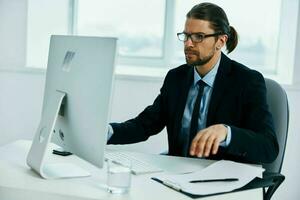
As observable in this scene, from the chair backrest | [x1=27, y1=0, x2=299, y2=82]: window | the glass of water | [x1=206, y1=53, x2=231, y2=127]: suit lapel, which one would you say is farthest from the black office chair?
[x1=27, y1=0, x2=299, y2=82]: window

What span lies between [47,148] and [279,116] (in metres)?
0.94

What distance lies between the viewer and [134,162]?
1523 millimetres

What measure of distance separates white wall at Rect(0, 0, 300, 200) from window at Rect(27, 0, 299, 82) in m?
0.09

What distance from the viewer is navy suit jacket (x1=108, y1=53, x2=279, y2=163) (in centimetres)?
156

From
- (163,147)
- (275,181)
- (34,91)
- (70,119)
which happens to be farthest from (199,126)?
(34,91)

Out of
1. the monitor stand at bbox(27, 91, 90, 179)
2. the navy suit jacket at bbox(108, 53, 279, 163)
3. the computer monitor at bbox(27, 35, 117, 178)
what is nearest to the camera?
the computer monitor at bbox(27, 35, 117, 178)

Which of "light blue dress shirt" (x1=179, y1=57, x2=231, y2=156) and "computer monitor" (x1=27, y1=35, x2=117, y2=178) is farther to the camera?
"light blue dress shirt" (x1=179, y1=57, x2=231, y2=156)

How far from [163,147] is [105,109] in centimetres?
176

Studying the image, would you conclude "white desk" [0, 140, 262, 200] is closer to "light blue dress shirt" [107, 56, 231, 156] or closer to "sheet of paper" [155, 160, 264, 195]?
"sheet of paper" [155, 160, 264, 195]

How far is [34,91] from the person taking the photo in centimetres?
306

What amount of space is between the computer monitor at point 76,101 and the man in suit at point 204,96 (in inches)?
16.5

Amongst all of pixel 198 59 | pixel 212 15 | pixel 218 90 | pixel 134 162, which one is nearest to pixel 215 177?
pixel 134 162

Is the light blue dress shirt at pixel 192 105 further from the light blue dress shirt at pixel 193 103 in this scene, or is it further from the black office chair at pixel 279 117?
the black office chair at pixel 279 117

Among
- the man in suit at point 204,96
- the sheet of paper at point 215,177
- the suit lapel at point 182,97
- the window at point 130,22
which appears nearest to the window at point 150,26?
the window at point 130,22
